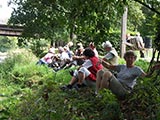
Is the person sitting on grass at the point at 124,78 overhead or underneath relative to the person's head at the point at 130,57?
underneath

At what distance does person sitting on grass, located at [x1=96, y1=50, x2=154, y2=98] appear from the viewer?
6648 mm

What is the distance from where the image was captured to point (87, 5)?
17.1 feet

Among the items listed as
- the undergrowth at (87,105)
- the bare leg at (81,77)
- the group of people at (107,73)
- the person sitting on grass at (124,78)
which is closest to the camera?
the undergrowth at (87,105)

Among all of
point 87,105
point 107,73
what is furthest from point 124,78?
point 87,105

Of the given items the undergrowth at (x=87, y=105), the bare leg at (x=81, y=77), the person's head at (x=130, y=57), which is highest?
the person's head at (x=130, y=57)

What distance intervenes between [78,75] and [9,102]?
1.59 meters

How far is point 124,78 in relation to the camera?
7.02 m

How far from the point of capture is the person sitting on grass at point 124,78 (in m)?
6.65

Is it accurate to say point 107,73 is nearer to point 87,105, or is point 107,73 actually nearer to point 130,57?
point 130,57

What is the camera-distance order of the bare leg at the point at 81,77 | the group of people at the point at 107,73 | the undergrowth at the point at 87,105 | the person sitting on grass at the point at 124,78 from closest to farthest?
the undergrowth at the point at 87,105, the person sitting on grass at the point at 124,78, the group of people at the point at 107,73, the bare leg at the point at 81,77

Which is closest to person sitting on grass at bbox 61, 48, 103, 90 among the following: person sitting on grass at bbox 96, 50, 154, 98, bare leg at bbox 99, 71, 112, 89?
person sitting on grass at bbox 96, 50, 154, 98

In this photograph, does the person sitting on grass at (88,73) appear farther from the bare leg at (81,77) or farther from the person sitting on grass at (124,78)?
the person sitting on grass at (124,78)

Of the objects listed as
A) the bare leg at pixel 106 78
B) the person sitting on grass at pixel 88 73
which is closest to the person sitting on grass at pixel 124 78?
the bare leg at pixel 106 78

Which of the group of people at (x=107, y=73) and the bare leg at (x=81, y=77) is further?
the bare leg at (x=81, y=77)
